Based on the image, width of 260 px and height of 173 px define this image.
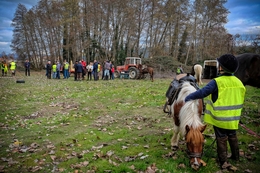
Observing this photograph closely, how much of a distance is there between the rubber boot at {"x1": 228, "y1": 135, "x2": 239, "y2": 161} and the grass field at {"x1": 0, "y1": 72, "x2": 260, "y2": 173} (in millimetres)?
189

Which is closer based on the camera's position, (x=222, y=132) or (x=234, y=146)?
(x=222, y=132)

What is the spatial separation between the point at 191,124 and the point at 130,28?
3003 centimetres

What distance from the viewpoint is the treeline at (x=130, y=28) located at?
3166 cm

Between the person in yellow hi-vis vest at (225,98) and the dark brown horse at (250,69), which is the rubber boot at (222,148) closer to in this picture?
the person in yellow hi-vis vest at (225,98)

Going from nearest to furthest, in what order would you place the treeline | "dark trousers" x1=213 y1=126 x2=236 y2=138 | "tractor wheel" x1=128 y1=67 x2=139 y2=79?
"dark trousers" x1=213 y1=126 x2=236 y2=138 → "tractor wheel" x1=128 y1=67 x2=139 y2=79 → the treeline

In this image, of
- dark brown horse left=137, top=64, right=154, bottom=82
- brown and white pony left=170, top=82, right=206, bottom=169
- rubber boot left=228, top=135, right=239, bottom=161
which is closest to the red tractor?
dark brown horse left=137, top=64, right=154, bottom=82

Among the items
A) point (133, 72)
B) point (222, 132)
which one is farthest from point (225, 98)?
point (133, 72)

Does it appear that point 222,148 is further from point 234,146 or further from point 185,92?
point 185,92

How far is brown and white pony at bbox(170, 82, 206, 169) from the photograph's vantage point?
3193 millimetres

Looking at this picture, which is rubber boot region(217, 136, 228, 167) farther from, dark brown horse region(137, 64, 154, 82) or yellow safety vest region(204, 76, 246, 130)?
dark brown horse region(137, 64, 154, 82)

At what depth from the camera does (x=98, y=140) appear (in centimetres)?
538

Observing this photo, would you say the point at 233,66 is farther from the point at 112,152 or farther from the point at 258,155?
the point at 112,152

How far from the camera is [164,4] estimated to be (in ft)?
109

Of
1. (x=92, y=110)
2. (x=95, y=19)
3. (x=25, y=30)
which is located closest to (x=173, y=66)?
(x=95, y=19)
